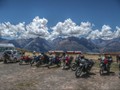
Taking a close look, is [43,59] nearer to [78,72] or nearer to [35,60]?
[35,60]

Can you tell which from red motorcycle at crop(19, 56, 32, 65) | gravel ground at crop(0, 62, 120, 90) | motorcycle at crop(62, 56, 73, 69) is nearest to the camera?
gravel ground at crop(0, 62, 120, 90)

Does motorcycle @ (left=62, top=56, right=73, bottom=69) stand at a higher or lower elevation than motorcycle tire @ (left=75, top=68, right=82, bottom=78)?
A: higher

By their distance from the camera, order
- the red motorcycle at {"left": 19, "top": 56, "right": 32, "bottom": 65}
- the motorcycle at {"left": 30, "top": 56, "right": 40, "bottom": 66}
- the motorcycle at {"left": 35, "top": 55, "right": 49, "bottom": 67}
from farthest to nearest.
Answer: the red motorcycle at {"left": 19, "top": 56, "right": 32, "bottom": 65} < the motorcycle at {"left": 30, "top": 56, "right": 40, "bottom": 66} < the motorcycle at {"left": 35, "top": 55, "right": 49, "bottom": 67}

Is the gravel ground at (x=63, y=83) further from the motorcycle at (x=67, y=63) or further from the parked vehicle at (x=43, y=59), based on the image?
the parked vehicle at (x=43, y=59)

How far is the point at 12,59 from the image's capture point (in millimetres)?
39000

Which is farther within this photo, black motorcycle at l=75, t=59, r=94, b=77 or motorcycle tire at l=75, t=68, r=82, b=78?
black motorcycle at l=75, t=59, r=94, b=77

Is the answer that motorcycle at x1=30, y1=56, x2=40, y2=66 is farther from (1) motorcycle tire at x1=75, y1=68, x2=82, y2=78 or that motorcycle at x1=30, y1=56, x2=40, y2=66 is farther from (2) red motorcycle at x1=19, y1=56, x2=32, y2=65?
(1) motorcycle tire at x1=75, y1=68, x2=82, y2=78

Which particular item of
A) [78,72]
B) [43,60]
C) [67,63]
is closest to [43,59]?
[43,60]

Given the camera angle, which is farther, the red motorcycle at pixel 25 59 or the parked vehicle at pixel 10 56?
the parked vehicle at pixel 10 56

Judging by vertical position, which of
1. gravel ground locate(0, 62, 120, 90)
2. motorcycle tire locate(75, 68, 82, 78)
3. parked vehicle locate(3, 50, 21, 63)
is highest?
parked vehicle locate(3, 50, 21, 63)

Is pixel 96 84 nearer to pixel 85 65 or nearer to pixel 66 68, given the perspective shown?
pixel 85 65

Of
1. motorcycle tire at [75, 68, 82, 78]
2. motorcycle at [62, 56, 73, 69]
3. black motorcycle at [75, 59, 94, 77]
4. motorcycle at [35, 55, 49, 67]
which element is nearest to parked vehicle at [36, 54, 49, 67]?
motorcycle at [35, 55, 49, 67]

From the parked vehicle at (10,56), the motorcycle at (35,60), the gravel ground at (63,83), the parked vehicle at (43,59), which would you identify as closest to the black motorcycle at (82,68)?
the gravel ground at (63,83)

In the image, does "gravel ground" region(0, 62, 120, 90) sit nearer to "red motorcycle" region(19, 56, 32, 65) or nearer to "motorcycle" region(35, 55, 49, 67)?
"motorcycle" region(35, 55, 49, 67)
